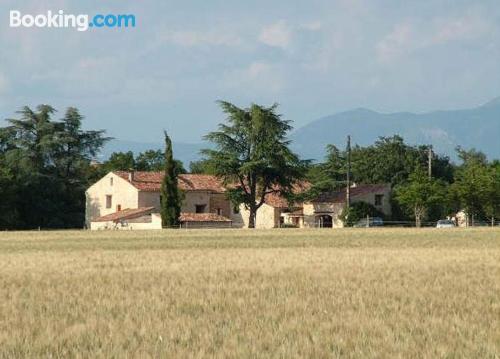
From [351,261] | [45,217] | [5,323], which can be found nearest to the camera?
[5,323]

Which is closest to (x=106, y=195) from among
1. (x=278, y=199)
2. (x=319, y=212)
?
(x=278, y=199)

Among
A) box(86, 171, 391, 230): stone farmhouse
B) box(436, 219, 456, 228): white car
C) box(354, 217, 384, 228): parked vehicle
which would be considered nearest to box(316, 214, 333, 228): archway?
box(86, 171, 391, 230): stone farmhouse

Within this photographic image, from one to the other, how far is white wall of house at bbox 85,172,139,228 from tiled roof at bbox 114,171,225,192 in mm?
878

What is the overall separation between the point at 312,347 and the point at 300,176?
84315 millimetres

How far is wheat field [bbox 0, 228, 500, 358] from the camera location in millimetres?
9703

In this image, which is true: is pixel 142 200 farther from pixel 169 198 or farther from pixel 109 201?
pixel 169 198

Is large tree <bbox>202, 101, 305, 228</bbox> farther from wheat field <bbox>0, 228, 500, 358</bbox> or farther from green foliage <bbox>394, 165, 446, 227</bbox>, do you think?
wheat field <bbox>0, 228, 500, 358</bbox>

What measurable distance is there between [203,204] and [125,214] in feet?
34.2

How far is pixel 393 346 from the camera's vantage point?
31.7 feet

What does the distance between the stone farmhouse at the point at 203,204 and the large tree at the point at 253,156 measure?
2.93 meters

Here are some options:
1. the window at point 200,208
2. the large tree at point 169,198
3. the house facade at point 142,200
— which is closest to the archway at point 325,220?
the house facade at point 142,200

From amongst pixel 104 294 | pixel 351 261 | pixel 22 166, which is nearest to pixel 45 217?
pixel 22 166

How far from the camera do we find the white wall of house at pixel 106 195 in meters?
96.8

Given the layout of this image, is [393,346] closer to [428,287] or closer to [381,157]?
[428,287]
